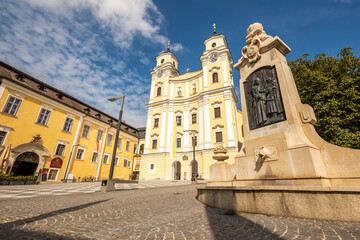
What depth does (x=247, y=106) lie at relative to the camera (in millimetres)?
5922

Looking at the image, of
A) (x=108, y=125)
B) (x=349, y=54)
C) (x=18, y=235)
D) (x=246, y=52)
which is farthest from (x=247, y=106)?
(x=108, y=125)

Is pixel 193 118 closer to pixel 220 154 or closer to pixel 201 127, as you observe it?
pixel 201 127

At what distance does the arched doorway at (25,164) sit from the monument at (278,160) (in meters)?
22.0

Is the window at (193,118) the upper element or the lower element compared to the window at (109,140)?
upper

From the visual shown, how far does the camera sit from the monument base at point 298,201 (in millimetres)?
2873

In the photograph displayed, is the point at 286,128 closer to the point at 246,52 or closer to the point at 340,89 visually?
the point at 246,52

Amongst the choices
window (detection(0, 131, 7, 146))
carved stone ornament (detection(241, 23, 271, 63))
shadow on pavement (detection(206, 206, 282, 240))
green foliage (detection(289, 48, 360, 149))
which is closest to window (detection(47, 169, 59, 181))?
window (detection(0, 131, 7, 146))

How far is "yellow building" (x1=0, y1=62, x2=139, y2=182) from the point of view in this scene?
56.4 feet

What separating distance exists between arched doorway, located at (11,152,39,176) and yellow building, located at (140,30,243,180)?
1395 centimetres

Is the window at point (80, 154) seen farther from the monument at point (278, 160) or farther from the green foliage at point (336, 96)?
the green foliage at point (336, 96)

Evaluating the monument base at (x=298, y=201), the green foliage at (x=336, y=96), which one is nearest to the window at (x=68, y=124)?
the monument base at (x=298, y=201)

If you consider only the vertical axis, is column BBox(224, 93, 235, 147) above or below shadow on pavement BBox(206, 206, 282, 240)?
above

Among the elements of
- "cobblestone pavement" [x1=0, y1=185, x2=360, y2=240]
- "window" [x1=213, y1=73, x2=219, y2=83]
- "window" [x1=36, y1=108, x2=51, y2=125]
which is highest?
"window" [x1=213, y1=73, x2=219, y2=83]

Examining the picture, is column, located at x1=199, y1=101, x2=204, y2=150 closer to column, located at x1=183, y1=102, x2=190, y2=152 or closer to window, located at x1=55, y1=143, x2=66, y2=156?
column, located at x1=183, y1=102, x2=190, y2=152
